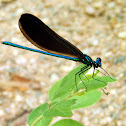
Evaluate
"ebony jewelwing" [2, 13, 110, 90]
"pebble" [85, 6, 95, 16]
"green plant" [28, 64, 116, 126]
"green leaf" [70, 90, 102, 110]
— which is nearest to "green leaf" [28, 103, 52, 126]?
"green plant" [28, 64, 116, 126]

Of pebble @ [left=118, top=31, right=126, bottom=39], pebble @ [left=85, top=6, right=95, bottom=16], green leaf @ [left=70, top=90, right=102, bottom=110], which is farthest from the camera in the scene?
pebble @ [left=85, top=6, right=95, bottom=16]

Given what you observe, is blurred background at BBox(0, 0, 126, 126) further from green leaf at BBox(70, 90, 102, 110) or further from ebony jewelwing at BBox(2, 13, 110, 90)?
green leaf at BBox(70, 90, 102, 110)

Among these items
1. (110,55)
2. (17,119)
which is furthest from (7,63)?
(110,55)

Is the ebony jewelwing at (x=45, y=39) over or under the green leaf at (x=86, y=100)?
over

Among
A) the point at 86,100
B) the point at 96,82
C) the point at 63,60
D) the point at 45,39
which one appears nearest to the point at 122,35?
the point at 63,60

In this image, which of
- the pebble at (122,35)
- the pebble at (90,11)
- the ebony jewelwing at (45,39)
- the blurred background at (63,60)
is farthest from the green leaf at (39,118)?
the pebble at (90,11)

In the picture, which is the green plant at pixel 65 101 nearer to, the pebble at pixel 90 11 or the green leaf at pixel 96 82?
the green leaf at pixel 96 82
